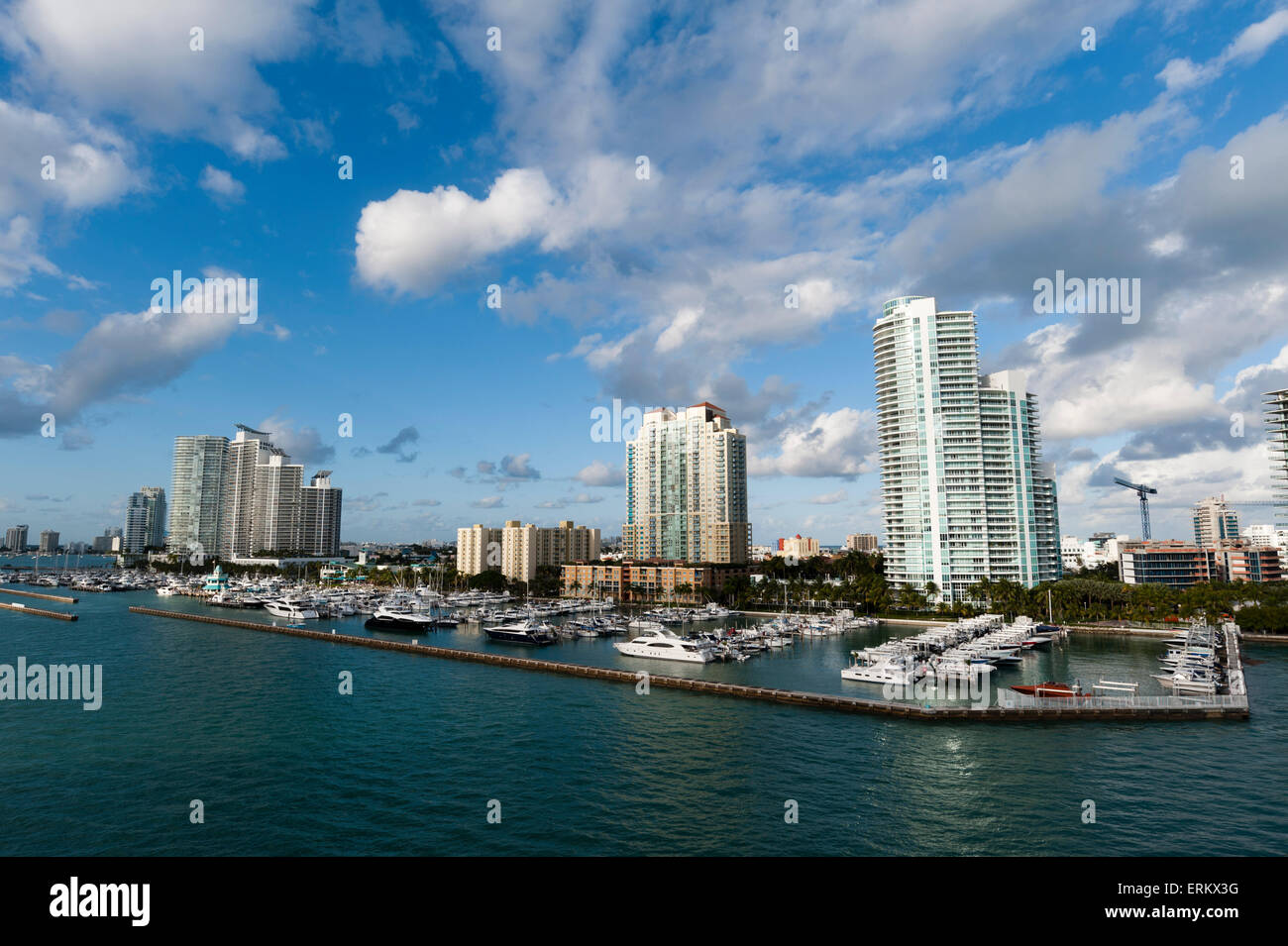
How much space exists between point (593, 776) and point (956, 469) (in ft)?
349

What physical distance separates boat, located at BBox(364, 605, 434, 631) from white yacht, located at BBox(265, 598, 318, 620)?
1475cm

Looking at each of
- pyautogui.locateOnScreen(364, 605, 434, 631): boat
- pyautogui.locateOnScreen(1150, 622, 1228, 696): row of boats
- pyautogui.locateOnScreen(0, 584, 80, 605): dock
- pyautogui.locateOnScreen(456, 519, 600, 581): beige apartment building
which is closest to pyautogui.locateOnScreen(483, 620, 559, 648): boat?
pyautogui.locateOnScreen(364, 605, 434, 631): boat

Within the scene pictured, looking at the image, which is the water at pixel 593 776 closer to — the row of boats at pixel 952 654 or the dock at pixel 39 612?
the row of boats at pixel 952 654

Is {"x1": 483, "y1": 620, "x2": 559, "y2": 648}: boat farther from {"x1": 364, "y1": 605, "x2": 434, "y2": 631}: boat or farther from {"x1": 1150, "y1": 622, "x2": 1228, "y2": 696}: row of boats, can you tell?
{"x1": 1150, "y1": 622, "x2": 1228, "y2": 696}: row of boats

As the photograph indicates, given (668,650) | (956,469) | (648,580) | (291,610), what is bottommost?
(668,650)

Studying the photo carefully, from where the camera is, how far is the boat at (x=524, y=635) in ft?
278

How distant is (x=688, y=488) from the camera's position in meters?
183

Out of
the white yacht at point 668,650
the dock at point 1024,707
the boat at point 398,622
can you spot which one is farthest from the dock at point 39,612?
the dock at point 1024,707

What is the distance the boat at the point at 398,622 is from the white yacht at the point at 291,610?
14.8 meters

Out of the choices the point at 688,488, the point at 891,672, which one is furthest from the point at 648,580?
the point at 891,672

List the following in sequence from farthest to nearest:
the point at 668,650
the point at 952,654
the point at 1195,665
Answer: the point at 668,650, the point at 952,654, the point at 1195,665

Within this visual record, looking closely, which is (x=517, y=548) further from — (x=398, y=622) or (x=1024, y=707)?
(x=1024, y=707)
